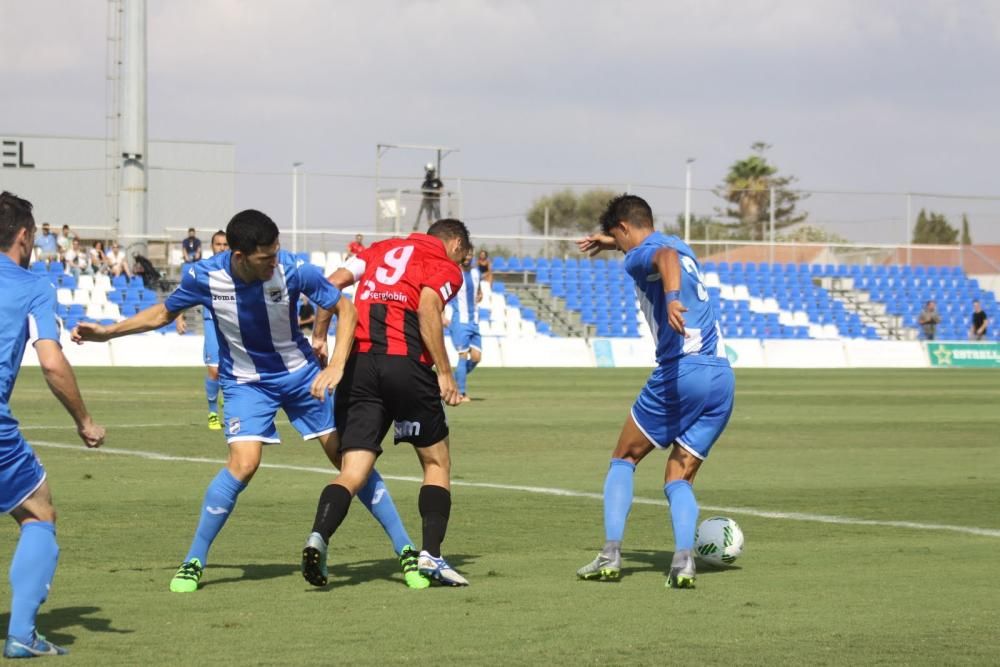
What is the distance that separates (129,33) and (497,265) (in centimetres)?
1296

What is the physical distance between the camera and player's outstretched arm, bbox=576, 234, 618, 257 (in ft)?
27.2

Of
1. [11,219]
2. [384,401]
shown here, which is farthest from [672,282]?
[11,219]

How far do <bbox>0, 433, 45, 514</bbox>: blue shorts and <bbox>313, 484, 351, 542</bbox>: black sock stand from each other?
68.9 inches

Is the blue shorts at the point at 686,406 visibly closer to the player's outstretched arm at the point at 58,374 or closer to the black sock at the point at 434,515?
the black sock at the point at 434,515

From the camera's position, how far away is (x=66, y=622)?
6508 millimetres

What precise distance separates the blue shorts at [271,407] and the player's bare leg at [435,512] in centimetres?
58

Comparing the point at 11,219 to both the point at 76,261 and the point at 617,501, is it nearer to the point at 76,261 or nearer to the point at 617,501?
the point at 617,501

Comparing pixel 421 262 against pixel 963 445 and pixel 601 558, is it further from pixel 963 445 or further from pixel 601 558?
pixel 963 445

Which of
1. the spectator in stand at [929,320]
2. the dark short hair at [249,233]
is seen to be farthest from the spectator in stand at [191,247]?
the dark short hair at [249,233]

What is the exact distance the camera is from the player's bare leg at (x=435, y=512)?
7590 millimetres

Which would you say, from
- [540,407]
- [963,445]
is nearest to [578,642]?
[963,445]

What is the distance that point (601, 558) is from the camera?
7.84 metres

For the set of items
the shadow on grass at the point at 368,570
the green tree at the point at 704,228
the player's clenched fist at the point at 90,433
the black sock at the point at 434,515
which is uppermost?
the green tree at the point at 704,228

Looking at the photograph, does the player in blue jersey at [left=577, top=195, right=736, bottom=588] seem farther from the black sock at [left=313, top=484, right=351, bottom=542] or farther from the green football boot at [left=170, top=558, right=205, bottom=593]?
the green football boot at [left=170, top=558, right=205, bottom=593]
